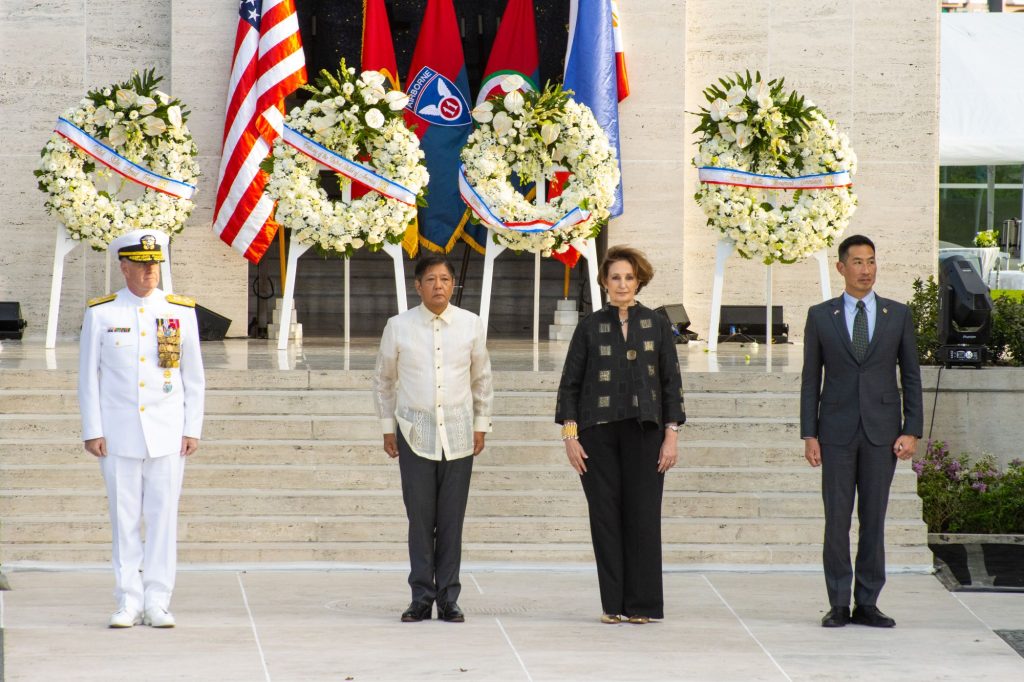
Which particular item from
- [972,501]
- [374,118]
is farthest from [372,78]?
[972,501]

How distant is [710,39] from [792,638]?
9.68 meters

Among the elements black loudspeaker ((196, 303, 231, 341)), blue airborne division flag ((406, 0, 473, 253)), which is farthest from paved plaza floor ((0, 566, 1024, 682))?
blue airborne division flag ((406, 0, 473, 253))

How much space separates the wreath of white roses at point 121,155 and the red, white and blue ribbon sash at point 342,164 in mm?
1387

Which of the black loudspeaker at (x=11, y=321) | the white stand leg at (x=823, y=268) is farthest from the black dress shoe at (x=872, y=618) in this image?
the black loudspeaker at (x=11, y=321)

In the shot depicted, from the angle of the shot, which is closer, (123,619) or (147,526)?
(123,619)

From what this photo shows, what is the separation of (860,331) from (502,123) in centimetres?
561

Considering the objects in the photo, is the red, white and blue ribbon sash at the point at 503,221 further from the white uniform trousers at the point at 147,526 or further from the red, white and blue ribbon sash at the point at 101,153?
the white uniform trousers at the point at 147,526

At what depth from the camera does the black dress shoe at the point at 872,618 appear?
22.9 ft

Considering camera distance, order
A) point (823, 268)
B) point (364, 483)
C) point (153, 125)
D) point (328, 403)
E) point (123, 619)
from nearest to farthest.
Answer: point (123, 619), point (364, 483), point (328, 403), point (823, 268), point (153, 125)

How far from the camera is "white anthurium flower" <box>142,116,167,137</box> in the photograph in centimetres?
1265

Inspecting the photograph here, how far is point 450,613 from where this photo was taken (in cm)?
696

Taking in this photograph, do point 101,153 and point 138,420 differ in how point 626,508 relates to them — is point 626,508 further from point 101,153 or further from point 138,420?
point 101,153

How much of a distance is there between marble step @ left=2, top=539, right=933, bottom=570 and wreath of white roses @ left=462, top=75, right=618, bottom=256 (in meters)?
4.32

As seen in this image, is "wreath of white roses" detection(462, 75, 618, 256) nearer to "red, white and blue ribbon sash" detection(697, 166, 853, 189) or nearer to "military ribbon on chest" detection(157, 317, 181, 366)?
"red, white and blue ribbon sash" detection(697, 166, 853, 189)
